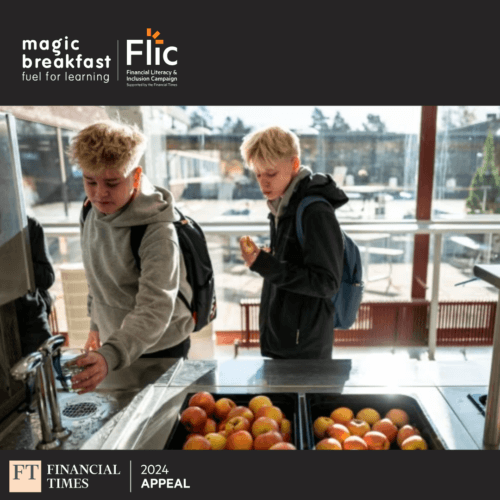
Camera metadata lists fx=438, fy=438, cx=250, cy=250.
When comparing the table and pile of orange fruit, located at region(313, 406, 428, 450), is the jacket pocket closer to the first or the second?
pile of orange fruit, located at region(313, 406, 428, 450)

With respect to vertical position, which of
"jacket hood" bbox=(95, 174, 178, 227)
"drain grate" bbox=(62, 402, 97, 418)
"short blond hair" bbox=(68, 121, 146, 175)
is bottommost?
"drain grate" bbox=(62, 402, 97, 418)

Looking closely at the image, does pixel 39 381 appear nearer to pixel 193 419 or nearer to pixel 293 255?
pixel 193 419

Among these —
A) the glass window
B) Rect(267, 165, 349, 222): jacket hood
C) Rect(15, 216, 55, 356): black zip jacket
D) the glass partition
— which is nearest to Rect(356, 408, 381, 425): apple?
Rect(267, 165, 349, 222): jacket hood

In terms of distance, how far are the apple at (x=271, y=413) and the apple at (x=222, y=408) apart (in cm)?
9

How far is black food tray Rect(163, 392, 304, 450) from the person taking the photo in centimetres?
118

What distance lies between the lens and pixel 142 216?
1.41 metres

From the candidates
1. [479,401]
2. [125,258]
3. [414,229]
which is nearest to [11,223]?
[125,258]

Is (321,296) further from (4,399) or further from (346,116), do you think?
(346,116)

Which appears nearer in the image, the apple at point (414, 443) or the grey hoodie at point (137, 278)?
the apple at point (414, 443)

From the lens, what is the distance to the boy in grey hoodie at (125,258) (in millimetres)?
1240

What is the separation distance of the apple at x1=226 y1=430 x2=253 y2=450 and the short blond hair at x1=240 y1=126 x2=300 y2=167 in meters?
0.97

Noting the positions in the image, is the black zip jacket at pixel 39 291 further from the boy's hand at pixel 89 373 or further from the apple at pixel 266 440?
the apple at pixel 266 440

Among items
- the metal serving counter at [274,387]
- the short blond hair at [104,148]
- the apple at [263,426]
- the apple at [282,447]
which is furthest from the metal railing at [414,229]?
the apple at [282,447]
